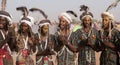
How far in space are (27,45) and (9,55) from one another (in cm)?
73

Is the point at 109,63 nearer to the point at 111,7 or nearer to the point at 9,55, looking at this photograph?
the point at 111,7

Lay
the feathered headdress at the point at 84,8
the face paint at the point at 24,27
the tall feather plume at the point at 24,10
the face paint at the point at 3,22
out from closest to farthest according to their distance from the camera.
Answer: the face paint at the point at 3,22 < the face paint at the point at 24,27 < the tall feather plume at the point at 24,10 < the feathered headdress at the point at 84,8

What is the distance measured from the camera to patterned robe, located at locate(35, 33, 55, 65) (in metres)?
10.5

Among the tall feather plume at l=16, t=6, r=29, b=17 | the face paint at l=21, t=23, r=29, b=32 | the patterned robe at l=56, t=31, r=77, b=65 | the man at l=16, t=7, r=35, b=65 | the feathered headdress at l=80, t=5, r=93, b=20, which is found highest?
the tall feather plume at l=16, t=6, r=29, b=17

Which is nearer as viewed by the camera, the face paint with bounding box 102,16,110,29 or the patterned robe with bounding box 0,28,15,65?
the patterned robe with bounding box 0,28,15,65

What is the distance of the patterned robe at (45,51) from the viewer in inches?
414

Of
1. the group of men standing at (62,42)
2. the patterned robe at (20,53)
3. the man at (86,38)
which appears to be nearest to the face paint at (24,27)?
the group of men standing at (62,42)

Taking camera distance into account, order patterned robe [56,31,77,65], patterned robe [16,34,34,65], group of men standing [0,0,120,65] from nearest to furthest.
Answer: group of men standing [0,0,120,65] → patterned robe [16,34,34,65] → patterned robe [56,31,77,65]

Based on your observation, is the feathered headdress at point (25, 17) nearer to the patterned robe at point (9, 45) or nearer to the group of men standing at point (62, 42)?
the group of men standing at point (62, 42)

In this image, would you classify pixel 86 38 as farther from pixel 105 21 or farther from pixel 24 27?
pixel 24 27

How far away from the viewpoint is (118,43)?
10.2 m

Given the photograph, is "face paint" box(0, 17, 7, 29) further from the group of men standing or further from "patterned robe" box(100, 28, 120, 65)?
"patterned robe" box(100, 28, 120, 65)

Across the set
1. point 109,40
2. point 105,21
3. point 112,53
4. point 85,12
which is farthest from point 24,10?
point 112,53

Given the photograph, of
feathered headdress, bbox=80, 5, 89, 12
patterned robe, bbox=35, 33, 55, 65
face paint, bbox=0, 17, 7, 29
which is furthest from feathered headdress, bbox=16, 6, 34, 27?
feathered headdress, bbox=80, 5, 89, 12
